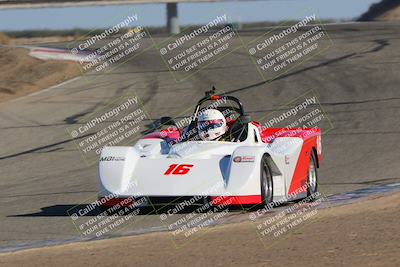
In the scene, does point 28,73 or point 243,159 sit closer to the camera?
point 243,159

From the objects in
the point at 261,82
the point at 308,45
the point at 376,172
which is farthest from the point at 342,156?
the point at 308,45

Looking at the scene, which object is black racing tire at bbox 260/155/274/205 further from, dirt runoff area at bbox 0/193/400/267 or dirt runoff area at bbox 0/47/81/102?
dirt runoff area at bbox 0/47/81/102

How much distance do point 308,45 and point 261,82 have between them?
14.0ft

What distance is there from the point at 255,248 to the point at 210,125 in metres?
4.02

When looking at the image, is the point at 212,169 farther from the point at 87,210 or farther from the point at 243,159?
the point at 87,210

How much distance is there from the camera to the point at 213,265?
8656mm

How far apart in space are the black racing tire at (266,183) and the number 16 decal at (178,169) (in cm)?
83

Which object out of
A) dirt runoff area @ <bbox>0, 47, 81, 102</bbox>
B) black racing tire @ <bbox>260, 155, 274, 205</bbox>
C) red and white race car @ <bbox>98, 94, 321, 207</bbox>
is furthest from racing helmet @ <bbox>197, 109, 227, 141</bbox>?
dirt runoff area @ <bbox>0, 47, 81, 102</bbox>

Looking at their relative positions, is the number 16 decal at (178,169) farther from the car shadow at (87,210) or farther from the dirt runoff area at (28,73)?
the dirt runoff area at (28,73)

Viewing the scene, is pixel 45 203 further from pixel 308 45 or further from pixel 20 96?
pixel 308 45

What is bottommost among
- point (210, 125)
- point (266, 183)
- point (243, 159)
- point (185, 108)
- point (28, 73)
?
point (266, 183)

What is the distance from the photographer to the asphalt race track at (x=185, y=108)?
14094 mm

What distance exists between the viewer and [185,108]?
22.3 metres

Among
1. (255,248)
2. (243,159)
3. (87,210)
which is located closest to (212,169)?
(243,159)
